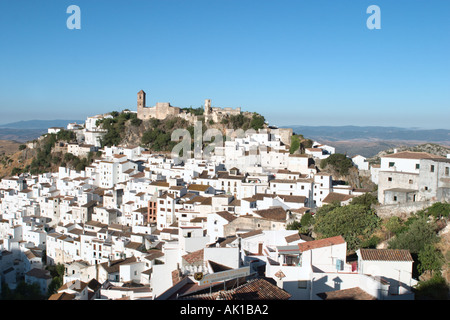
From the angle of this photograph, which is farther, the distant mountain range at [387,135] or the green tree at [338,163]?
the distant mountain range at [387,135]

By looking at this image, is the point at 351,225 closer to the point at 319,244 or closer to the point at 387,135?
the point at 319,244

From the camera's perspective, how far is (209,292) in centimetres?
670

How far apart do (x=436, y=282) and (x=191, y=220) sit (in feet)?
40.8

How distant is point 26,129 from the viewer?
64.2 metres

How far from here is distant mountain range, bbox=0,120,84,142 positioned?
53088 millimetres

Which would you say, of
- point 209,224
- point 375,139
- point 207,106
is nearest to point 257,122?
point 207,106

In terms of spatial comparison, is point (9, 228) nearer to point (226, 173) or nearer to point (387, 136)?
point (226, 173)

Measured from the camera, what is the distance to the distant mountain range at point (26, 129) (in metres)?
53.1

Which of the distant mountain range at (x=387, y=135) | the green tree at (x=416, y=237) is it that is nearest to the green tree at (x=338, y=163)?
the green tree at (x=416, y=237)

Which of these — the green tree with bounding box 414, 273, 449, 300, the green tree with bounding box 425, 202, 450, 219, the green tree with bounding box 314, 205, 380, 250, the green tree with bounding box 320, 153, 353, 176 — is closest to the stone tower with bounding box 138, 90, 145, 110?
the green tree with bounding box 320, 153, 353, 176

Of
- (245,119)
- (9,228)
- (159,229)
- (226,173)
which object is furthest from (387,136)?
(9,228)

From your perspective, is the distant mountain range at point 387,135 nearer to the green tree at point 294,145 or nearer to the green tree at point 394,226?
the green tree at point 294,145

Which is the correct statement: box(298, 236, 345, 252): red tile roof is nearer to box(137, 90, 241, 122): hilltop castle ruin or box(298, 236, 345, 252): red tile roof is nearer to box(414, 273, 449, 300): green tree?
box(414, 273, 449, 300): green tree
